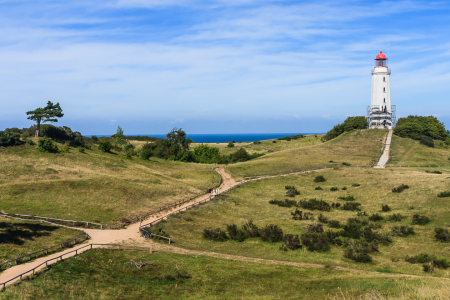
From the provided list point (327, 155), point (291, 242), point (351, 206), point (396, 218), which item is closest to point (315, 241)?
point (291, 242)

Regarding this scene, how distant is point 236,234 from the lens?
113 feet

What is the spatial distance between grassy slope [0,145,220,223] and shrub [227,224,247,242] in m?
12.7

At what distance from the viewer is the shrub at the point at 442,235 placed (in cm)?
2981

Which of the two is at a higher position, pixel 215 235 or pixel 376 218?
pixel 376 218

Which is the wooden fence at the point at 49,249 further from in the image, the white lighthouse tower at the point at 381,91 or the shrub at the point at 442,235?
the white lighthouse tower at the point at 381,91

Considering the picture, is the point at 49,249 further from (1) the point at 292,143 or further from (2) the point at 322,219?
(1) the point at 292,143

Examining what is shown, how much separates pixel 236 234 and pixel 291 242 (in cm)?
603

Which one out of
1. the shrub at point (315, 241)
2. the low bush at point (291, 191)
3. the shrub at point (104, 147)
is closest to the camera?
the shrub at point (315, 241)

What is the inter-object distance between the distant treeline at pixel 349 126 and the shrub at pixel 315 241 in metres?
97.4

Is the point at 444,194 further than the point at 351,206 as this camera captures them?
No

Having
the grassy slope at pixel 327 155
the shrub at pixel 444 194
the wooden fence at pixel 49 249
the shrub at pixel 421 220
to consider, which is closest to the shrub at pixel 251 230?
the wooden fence at pixel 49 249

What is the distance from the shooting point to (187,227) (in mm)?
36938

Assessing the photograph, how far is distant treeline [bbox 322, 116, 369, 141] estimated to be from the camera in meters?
121

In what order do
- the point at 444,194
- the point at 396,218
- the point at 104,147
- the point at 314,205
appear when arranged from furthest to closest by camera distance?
the point at 104,147, the point at 314,205, the point at 444,194, the point at 396,218
